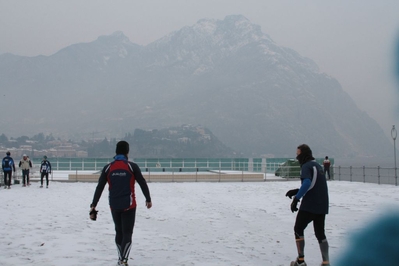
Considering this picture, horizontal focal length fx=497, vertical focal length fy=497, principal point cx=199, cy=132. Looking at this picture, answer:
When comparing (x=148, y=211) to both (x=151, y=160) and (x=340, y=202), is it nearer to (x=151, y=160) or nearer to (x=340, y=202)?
(x=340, y=202)

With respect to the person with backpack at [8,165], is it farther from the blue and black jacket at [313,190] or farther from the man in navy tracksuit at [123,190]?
the blue and black jacket at [313,190]

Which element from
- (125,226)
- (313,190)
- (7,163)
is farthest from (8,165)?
(313,190)

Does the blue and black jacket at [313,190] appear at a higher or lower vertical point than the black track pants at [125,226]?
higher

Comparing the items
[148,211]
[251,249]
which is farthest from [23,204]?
[251,249]

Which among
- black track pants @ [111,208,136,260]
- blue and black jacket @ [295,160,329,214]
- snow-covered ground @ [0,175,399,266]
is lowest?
snow-covered ground @ [0,175,399,266]

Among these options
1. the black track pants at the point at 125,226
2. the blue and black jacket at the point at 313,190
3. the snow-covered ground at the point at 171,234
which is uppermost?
the blue and black jacket at the point at 313,190

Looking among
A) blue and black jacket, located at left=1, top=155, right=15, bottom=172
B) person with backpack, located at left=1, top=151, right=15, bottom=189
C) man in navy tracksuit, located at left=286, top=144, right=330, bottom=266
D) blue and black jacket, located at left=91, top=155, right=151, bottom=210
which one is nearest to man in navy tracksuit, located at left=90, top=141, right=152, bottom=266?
blue and black jacket, located at left=91, top=155, right=151, bottom=210

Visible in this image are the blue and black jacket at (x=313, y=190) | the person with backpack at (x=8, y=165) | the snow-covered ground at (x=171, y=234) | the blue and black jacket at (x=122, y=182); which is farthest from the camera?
the person with backpack at (x=8, y=165)

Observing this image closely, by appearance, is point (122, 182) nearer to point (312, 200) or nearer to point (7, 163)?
point (312, 200)

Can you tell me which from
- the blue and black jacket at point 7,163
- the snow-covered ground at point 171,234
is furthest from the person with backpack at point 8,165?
the snow-covered ground at point 171,234

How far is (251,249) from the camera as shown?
8.16 m

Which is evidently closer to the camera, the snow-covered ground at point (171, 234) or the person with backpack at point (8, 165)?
the snow-covered ground at point (171, 234)

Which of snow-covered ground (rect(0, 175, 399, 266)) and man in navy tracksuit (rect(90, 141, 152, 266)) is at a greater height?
man in navy tracksuit (rect(90, 141, 152, 266))

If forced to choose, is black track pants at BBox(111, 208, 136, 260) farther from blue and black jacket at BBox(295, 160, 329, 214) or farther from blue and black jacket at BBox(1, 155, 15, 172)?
blue and black jacket at BBox(1, 155, 15, 172)
